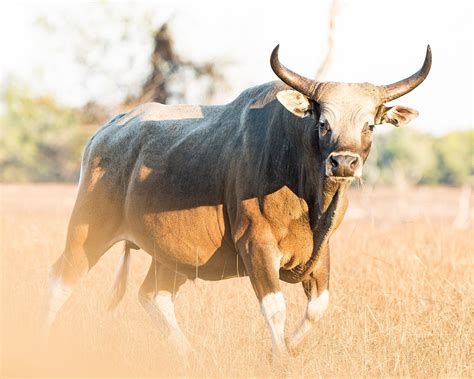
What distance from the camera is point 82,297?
31.4 ft

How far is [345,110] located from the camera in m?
6.32

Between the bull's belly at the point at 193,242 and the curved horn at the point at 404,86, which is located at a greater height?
the curved horn at the point at 404,86

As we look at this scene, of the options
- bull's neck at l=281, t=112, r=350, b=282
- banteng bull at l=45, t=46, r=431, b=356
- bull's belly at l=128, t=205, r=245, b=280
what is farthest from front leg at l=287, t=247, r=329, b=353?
bull's belly at l=128, t=205, r=245, b=280

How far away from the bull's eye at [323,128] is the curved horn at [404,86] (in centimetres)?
57

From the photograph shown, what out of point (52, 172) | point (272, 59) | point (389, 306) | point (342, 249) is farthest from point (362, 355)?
point (52, 172)

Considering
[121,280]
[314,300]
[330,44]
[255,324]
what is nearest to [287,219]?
[314,300]

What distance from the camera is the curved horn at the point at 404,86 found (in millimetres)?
6602

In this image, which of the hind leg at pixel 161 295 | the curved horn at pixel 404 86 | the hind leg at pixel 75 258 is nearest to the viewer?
the curved horn at pixel 404 86

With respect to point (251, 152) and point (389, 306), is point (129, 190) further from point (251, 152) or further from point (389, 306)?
point (389, 306)

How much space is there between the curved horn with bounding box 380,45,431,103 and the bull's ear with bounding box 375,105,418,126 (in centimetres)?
12

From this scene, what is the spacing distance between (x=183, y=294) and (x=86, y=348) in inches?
69.3

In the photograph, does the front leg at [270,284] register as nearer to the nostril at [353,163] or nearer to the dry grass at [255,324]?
the dry grass at [255,324]

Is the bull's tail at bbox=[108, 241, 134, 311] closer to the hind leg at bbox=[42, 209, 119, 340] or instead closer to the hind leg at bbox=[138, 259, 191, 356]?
the hind leg at bbox=[138, 259, 191, 356]

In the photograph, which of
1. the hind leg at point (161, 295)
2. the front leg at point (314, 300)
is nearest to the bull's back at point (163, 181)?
the hind leg at point (161, 295)
